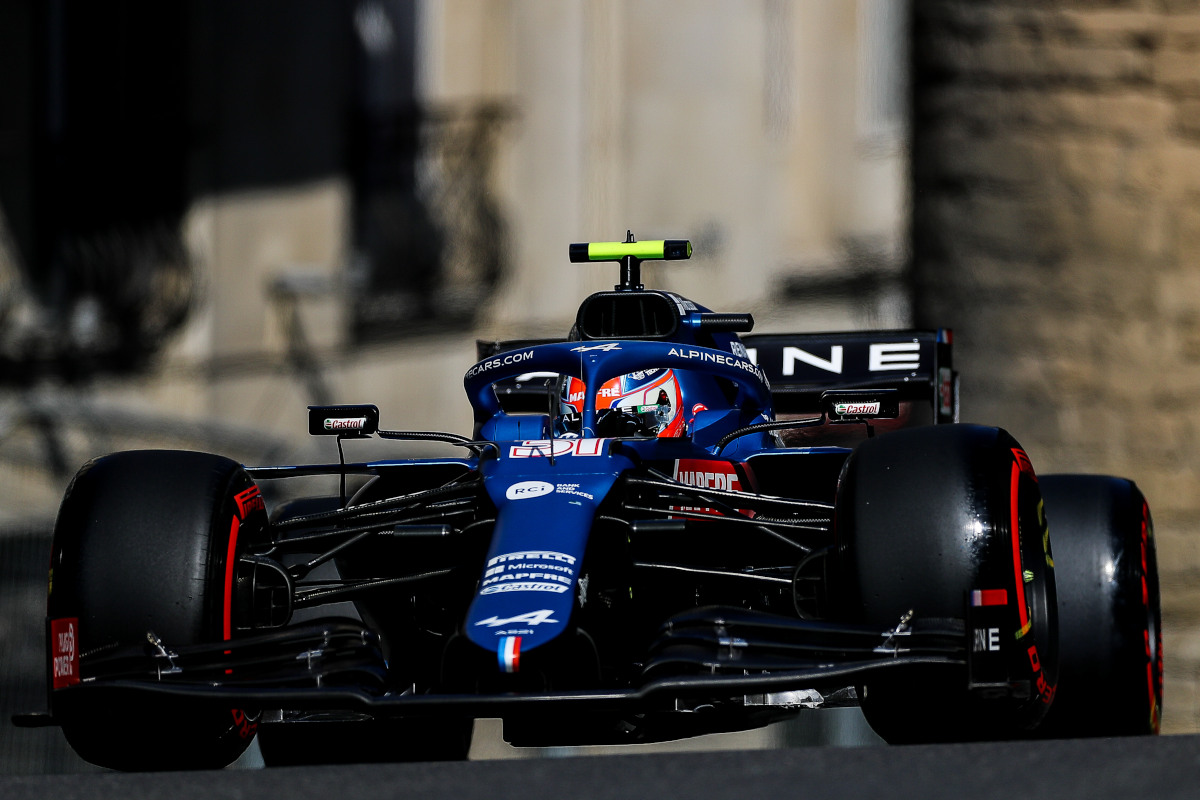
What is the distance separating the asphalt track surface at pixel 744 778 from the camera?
3.88 m

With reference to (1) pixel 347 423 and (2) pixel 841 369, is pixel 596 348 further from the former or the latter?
(2) pixel 841 369

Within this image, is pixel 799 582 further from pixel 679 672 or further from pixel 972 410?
pixel 972 410

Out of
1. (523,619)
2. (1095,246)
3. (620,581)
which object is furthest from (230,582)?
(1095,246)

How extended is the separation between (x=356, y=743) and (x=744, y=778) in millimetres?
3215

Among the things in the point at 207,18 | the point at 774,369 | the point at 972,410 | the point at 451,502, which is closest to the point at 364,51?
the point at 207,18

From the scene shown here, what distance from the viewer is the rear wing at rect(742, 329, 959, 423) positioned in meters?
7.78

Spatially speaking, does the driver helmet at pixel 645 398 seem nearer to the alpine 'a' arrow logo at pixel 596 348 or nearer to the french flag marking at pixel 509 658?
the alpine 'a' arrow logo at pixel 596 348

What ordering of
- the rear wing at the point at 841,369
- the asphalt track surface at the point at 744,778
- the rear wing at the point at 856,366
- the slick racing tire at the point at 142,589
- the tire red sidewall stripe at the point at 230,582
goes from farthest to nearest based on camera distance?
the rear wing at the point at 856,366
the rear wing at the point at 841,369
the tire red sidewall stripe at the point at 230,582
the slick racing tire at the point at 142,589
the asphalt track surface at the point at 744,778

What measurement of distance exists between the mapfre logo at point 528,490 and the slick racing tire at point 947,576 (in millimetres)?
812

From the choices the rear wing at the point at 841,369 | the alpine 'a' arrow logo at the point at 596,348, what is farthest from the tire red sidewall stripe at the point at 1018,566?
A: the rear wing at the point at 841,369

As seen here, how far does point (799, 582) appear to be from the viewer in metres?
5.48

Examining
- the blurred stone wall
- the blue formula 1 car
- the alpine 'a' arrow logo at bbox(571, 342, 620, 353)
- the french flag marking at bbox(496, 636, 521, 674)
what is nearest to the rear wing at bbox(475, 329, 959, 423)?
the blurred stone wall

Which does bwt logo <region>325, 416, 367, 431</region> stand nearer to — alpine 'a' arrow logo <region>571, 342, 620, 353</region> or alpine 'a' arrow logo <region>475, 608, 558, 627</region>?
alpine 'a' arrow logo <region>571, 342, 620, 353</region>

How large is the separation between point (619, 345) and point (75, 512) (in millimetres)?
1787
